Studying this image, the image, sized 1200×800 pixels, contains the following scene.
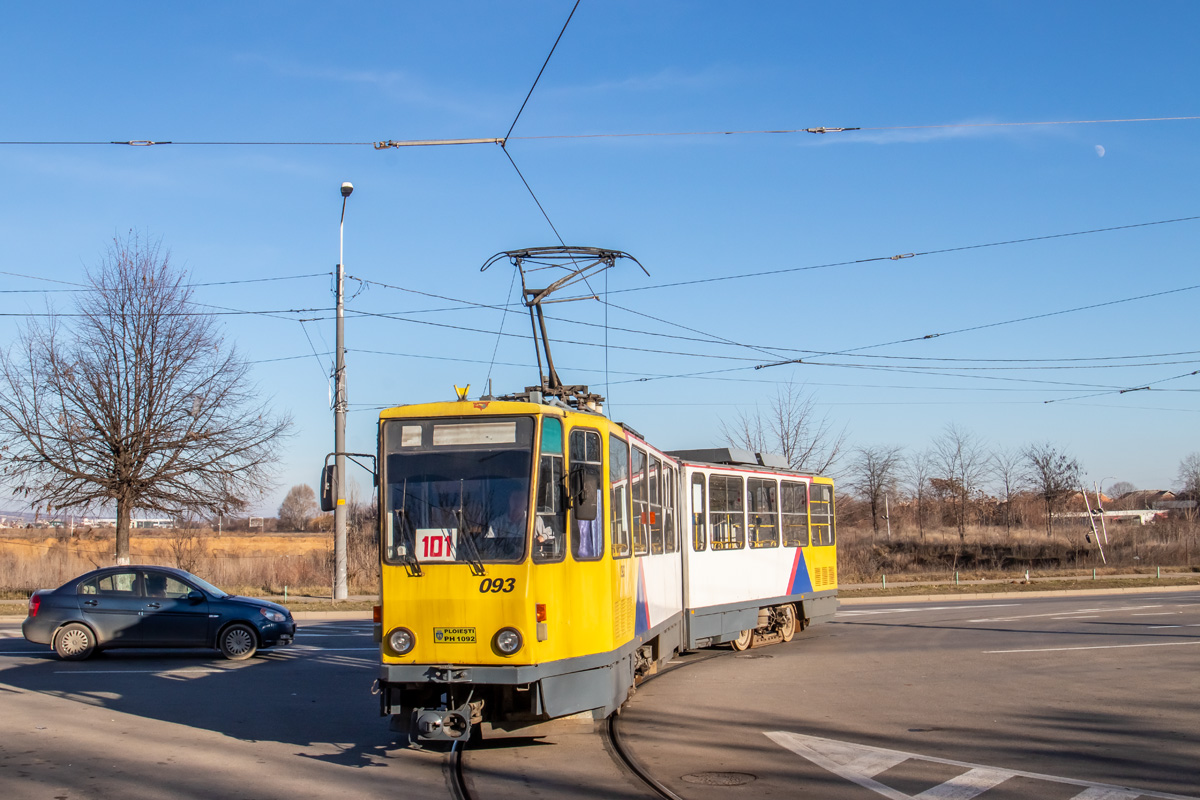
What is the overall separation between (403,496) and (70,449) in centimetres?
2082

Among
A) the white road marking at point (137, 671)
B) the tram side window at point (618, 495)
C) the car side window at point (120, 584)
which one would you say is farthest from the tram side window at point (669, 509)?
the car side window at point (120, 584)

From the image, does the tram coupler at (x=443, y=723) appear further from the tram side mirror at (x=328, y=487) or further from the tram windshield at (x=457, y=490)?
the tram side mirror at (x=328, y=487)

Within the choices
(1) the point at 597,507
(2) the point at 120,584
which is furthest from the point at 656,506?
(2) the point at 120,584

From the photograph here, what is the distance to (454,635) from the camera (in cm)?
856

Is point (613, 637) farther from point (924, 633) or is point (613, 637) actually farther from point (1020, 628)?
point (1020, 628)

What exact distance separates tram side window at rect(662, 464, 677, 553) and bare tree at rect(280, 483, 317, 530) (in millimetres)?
84744

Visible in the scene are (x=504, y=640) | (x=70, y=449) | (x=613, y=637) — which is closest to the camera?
(x=504, y=640)

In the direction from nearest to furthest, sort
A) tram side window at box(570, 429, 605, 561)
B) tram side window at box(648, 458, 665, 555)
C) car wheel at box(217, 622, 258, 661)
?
tram side window at box(570, 429, 605, 561)
tram side window at box(648, 458, 665, 555)
car wheel at box(217, 622, 258, 661)

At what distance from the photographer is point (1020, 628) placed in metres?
21.0

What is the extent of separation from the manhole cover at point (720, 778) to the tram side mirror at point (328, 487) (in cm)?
379

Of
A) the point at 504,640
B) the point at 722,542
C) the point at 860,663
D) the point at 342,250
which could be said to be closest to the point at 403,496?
the point at 504,640

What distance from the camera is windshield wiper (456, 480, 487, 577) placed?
8.62 meters

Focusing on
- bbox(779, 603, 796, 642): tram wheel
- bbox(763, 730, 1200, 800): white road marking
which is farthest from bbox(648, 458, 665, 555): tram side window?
bbox(779, 603, 796, 642): tram wheel

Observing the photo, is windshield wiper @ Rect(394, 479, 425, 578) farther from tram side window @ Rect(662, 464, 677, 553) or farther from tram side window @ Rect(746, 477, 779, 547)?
tram side window @ Rect(746, 477, 779, 547)
